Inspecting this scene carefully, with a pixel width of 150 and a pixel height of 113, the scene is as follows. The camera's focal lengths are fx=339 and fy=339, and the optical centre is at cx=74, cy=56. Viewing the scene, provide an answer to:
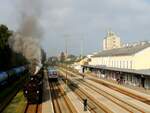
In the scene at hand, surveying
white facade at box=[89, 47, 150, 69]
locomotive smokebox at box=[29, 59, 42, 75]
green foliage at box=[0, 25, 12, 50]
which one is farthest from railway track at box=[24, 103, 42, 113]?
white facade at box=[89, 47, 150, 69]

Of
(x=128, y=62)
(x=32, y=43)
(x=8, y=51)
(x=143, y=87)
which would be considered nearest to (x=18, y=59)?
(x=8, y=51)

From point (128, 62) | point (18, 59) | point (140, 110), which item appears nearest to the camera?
point (140, 110)

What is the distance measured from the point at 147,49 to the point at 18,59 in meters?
28.1

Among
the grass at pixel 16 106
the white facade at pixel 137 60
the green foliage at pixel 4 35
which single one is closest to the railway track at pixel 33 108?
the grass at pixel 16 106

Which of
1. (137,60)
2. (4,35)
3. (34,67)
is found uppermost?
(4,35)

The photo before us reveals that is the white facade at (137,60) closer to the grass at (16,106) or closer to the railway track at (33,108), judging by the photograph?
the grass at (16,106)

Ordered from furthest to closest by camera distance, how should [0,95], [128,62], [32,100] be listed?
[128,62] → [0,95] → [32,100]

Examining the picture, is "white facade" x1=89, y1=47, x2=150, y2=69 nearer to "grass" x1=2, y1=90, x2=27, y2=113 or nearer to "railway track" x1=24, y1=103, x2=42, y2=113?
"grass" x1=2, y1=90, x2=27, y2=113

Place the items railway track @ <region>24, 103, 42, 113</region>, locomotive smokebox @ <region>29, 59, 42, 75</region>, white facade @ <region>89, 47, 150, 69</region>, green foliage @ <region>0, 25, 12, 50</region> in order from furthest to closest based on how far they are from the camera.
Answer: green foliage @ <region>0, 25, 12, 50</region> → white facade @ <region>89, 47, 150, 69</region> → locomotive smokebox @ <region>29, 59, 42, 75</region> → railway track @ <region>24, 103, 42, 113</region>

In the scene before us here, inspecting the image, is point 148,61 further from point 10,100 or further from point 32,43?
point 10,100

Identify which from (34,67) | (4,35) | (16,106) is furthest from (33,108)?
(4,35)

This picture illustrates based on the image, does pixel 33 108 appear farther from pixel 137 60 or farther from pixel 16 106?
pixel 137 60

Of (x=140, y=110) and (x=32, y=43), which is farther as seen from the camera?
(x=32, y=43)

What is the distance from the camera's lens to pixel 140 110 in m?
31.7
